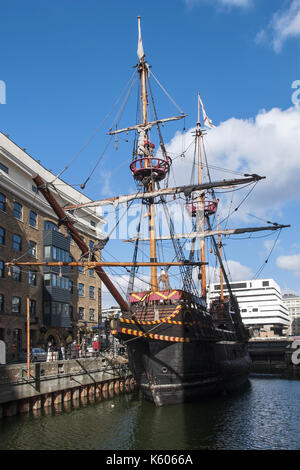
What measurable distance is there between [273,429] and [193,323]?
826 centimetres

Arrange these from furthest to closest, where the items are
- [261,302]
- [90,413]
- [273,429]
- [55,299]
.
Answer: [261,302] → [55,299] → [90,413] → [273,429]

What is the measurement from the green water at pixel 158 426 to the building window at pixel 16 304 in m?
10.6

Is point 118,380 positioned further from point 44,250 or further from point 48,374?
point 44,250

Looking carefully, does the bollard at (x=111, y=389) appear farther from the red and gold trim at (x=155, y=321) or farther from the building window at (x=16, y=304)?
the building window at (x=16, y=304)

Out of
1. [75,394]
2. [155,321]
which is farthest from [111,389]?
[155,321]

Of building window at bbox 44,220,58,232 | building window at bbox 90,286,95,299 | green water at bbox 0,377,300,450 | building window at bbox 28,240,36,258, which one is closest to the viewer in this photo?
green water at bbox 0,377,300,450

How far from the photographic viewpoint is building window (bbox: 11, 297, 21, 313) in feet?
109

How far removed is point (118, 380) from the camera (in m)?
32.5

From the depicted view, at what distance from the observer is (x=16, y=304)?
33.8 metres

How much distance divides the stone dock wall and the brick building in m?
5.73

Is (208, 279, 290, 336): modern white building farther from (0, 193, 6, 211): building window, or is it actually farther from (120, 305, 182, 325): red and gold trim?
(120, 305, 182, 325): red and gold trim

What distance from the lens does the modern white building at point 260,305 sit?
4380 inches

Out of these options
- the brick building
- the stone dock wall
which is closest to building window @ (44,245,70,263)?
the brick building
